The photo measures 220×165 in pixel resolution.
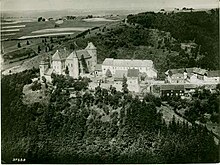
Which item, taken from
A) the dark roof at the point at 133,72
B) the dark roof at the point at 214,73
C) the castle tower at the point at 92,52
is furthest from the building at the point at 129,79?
the dark roof at the point at 214,73

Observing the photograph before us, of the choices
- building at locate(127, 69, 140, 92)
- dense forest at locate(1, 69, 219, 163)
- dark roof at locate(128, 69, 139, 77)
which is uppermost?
dark roof at locate(128, 69, 139, 77)

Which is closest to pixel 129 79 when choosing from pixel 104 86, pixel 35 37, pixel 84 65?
pixel 104 86

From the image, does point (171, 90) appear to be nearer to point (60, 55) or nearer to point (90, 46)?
point (90, 46)

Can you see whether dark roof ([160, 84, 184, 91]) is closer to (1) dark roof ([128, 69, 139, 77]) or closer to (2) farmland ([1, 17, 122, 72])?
(1) dark roof ([128, 69, 139, 77])

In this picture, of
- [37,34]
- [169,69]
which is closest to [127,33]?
[169,69]

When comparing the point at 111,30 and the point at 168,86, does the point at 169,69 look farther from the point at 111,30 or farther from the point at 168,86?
the point at 111,30

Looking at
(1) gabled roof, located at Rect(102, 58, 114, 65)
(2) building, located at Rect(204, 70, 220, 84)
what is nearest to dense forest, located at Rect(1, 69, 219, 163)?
(1) gabled roof, located at Rect(102, 58, 114, 65)
